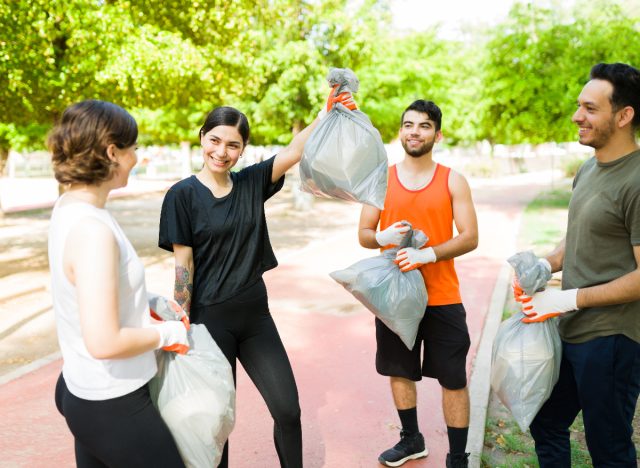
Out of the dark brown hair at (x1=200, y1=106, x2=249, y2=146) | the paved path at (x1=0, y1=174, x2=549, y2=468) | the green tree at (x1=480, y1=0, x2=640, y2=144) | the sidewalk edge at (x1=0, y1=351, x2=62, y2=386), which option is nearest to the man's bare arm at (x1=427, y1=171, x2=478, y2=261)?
the dark brown hair at (x1=200, y1=106, x2=249, y2=146)

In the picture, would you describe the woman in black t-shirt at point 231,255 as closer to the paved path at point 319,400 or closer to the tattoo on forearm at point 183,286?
the tattoo on forearm at point 183,286

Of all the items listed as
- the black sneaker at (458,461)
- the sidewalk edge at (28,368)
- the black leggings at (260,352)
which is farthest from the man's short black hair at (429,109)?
the sidewalk edge at (28,368)

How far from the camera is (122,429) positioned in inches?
73.6

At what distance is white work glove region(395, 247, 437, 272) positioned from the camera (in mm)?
3215

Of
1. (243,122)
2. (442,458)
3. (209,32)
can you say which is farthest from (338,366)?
(209,32)

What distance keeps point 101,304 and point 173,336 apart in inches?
13.5

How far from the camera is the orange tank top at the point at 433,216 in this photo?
338cm

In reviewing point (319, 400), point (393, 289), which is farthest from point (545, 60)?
point (393, 289)

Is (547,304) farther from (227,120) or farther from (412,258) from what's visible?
(227,120)

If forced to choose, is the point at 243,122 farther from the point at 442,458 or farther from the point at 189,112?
the point at 189,112

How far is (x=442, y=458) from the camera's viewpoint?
12.4 ft

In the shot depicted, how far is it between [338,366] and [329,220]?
1206 centimetres

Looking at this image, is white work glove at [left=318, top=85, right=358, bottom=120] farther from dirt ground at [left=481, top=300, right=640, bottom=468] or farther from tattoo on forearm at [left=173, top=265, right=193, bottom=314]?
dirt ground at [left=481, top=300, right=640, bottom=468]

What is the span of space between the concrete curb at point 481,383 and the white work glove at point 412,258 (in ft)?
4.33
